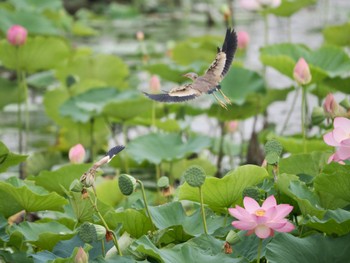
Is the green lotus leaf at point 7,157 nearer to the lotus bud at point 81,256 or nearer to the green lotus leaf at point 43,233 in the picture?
the green lotus leaf at point 43,233

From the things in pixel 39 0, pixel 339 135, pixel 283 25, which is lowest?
pixel 283 25

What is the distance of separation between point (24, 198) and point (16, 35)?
136cm

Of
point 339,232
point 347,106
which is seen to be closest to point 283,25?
point 347,106

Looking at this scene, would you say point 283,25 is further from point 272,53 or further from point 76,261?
point 76,261

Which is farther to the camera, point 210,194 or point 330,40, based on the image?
point 330,40

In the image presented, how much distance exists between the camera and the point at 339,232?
127 cm

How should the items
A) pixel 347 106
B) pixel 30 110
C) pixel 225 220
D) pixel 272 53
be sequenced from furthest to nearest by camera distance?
pixel 30 110 → pixel 272 53 → pixel 347 106 → pixel 225 220

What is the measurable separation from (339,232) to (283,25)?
5333mm

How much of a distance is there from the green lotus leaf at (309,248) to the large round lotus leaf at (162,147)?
1048 millimetres

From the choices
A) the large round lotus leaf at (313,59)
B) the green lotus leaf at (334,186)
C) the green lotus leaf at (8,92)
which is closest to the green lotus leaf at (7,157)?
the green lotus leaf at (334,186)

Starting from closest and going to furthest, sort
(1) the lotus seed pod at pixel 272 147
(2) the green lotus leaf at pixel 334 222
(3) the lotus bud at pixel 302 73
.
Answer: (2) the green lotus leaf at pixel 334 222 < (1) the lotus seed pod at pixel 272 147 < (3) the lotus bud at pixel 302 73

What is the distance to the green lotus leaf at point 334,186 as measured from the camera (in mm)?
1295

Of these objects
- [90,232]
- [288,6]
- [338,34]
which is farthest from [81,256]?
[338,34]

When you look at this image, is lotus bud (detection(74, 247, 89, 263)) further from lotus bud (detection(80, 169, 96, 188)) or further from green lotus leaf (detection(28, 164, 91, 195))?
green lotus leaf (detection(28, 164, 91, 195))
